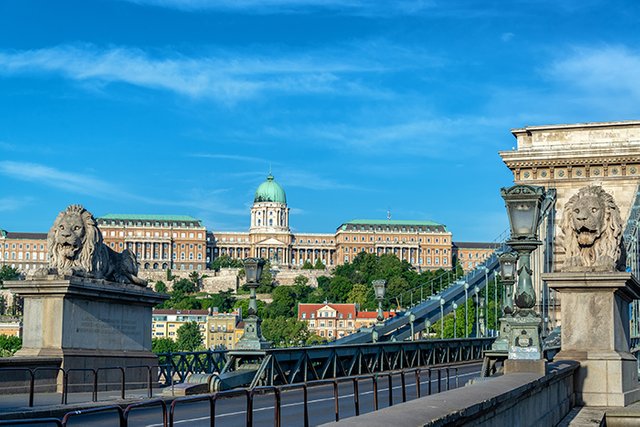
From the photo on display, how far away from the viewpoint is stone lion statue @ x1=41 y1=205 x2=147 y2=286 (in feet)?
68.2

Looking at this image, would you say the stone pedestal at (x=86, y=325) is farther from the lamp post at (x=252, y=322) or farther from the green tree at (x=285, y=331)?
the green tree at (x=285, y=331)

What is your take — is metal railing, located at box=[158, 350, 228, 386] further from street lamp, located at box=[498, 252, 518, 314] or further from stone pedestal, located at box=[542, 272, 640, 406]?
street lamp, located at box=[498, 252, 518, 314]

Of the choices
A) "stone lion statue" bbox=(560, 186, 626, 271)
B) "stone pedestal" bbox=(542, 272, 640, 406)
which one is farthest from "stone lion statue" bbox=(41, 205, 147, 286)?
"stone lion statue" bbox=(560, 186, 626, 271)

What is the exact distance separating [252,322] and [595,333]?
351 inches

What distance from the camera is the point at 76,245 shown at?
21.0 meters

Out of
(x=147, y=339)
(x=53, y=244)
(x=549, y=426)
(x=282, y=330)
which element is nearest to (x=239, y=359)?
(x=147, y=339)

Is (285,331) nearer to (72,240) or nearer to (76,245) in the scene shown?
(76,245)

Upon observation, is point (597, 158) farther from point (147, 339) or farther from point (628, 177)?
point (147, 339)

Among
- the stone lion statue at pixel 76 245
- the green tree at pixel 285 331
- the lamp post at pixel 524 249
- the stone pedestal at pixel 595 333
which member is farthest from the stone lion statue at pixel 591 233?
the green tree at pixel 285 331

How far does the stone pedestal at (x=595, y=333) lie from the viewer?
1809 cm

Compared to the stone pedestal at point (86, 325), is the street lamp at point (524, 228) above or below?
above

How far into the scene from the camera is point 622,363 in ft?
59.3

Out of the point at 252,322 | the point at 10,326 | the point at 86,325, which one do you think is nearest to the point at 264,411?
the point at 86,325

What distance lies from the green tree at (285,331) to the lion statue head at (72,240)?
14607 centimetres
